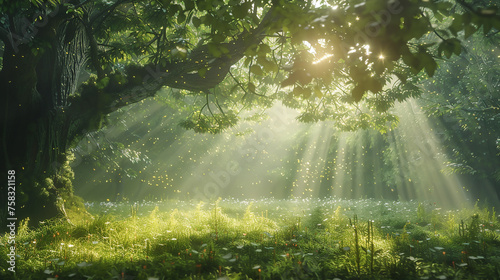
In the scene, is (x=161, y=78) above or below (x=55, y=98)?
above

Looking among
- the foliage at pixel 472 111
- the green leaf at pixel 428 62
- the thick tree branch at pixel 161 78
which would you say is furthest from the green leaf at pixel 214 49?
the foliage at pixel 472 111

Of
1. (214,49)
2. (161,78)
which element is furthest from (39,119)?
(214,49)

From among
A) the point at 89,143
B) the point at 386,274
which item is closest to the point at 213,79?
the point at 386,274

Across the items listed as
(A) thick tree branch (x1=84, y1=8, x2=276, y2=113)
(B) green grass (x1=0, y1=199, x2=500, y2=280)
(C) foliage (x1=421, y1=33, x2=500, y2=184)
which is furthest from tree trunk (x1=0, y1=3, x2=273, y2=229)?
(C) foliage (x1=421, y1=33, x2=500, y2=184)

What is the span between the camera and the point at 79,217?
6.16m

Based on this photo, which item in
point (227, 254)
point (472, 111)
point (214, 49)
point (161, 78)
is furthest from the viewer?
point (472, 111)

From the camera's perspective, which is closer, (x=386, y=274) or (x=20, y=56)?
(x=386, y=274)

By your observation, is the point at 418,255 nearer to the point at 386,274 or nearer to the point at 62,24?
the point at 386,274

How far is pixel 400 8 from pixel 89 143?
13.4m

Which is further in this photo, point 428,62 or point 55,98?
point 55,98

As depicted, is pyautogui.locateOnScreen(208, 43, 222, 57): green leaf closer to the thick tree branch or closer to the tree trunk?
the tree trunk

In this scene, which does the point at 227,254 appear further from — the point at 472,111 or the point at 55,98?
the point at 472,111

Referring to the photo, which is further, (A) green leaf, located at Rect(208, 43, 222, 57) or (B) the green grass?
(B) the green grass

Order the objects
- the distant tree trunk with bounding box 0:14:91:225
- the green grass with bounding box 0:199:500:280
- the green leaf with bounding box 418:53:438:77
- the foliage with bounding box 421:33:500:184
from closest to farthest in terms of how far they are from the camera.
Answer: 1. the green leaf with bounding box 418:53:438:77
2. the green grass with bounding box 0:199:500:280
3. the distant tree trunk with bounding box 0:14:91:225
4. the foliage with bounding box 421:33:500:184
